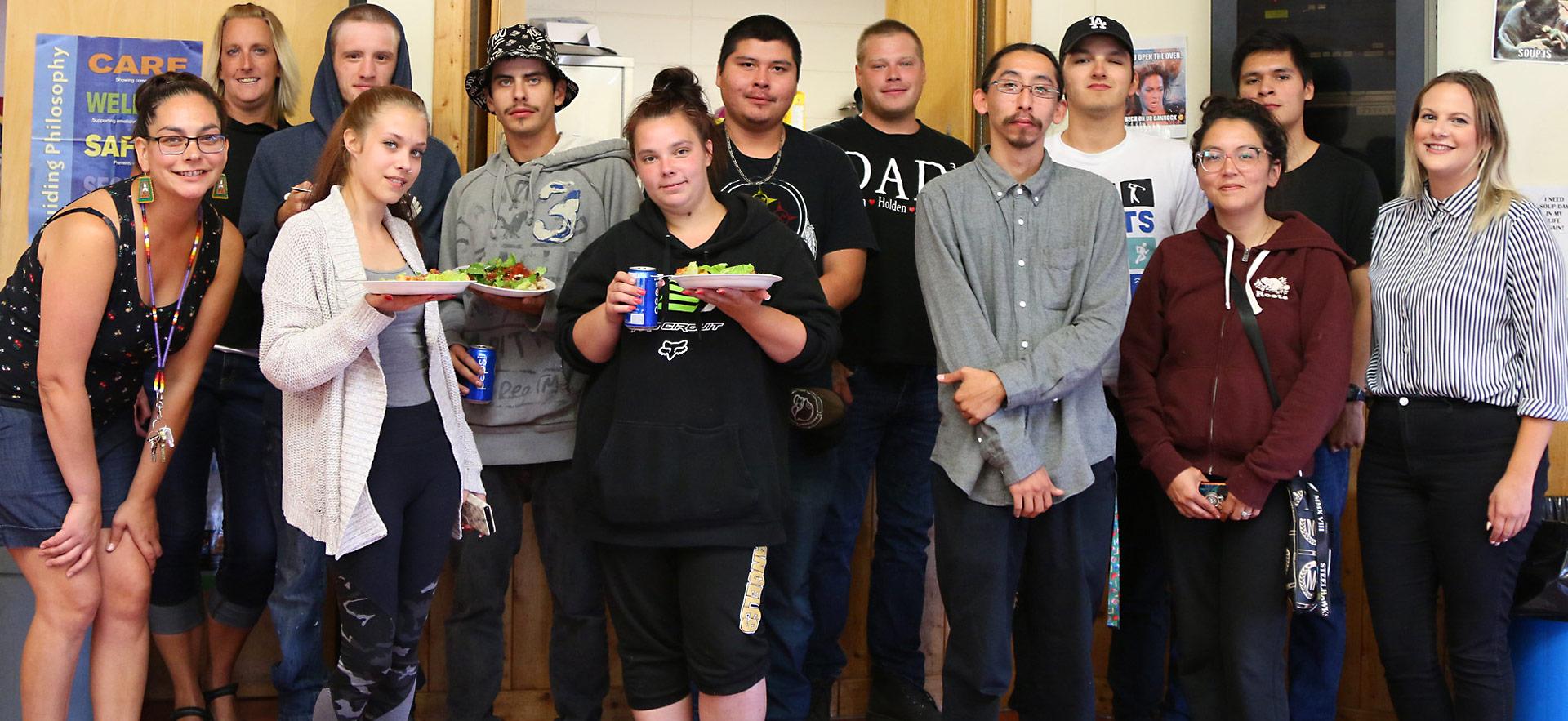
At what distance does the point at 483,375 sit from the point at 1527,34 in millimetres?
3218

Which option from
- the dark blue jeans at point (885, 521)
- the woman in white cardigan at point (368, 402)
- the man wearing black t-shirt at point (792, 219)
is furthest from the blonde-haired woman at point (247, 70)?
the dark blue jeans at point (885, 521)

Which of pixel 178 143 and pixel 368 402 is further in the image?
pixel 178 143

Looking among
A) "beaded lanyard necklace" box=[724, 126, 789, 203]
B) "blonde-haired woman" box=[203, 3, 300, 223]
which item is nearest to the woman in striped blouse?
"beaded lanyard necklace" box=[724, 126, 789, 203]

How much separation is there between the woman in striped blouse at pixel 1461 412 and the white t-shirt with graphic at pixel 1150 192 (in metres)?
0.52

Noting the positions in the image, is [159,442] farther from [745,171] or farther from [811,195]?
[811,195]

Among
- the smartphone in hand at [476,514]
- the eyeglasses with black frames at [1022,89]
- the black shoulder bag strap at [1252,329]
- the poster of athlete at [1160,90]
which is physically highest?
the poster of athlete at [1160,90]

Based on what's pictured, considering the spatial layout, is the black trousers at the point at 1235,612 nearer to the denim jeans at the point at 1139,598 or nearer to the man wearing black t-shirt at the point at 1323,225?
the man wearing black t-shirt at the point at 1323,225

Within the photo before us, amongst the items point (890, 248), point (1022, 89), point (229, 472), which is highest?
point (1022, 89)

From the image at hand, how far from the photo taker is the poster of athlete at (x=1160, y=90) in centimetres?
378

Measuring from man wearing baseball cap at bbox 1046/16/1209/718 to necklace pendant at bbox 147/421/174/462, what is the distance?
7.25 feet

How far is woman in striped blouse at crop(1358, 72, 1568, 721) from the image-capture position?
106 inches

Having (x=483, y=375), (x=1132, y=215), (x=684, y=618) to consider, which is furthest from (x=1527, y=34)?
(x=483, y=375)

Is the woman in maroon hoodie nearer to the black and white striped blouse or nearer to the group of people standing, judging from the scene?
the group of people standing

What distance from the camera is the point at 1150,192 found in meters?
3.15
